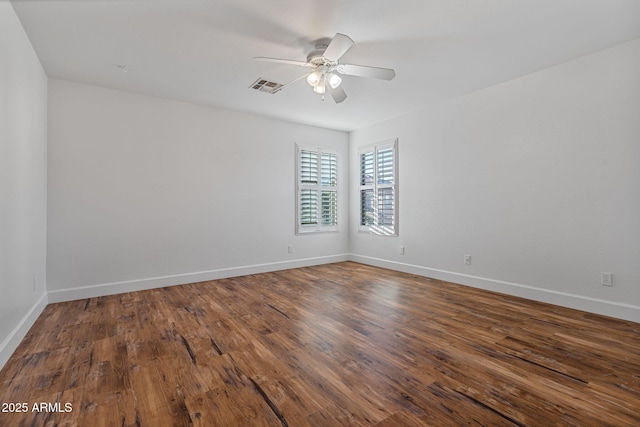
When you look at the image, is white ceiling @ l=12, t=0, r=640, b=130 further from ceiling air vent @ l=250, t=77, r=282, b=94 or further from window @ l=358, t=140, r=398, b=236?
window @ l=358, t=140, r=398, b=236

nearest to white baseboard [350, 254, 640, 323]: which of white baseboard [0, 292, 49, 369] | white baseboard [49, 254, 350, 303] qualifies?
white baseboard [49, 254, 350, 303]

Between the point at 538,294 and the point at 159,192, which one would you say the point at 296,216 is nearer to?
the point at 159,192

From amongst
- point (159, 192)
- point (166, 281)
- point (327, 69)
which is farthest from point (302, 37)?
point (166, 281)

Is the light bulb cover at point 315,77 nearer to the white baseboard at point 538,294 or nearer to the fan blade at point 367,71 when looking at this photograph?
the fan blade at point 367,71

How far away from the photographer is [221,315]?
2955 millimetres

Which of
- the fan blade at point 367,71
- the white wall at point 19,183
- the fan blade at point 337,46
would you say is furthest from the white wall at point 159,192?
the fan blade at point 337,46

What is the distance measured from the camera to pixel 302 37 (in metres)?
2.63

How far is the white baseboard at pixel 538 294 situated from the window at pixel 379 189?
2.60 feet

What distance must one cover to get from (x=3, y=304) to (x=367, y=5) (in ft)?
11.1

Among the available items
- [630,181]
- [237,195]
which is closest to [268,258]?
[237,195]

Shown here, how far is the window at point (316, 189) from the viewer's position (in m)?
5.42

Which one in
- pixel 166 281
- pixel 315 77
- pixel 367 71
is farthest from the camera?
pixel 166 281

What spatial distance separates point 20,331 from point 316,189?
13.8ft

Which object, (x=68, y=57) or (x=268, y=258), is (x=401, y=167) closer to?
(x=268, y=258)
